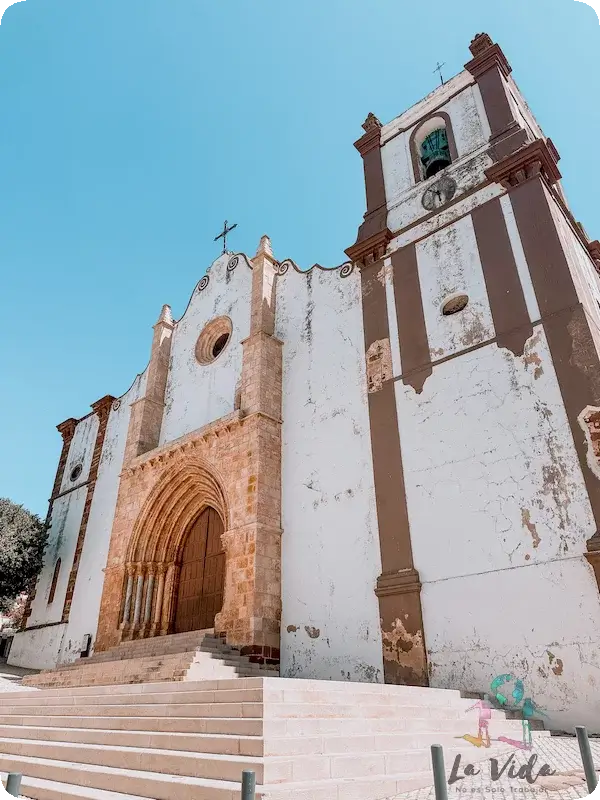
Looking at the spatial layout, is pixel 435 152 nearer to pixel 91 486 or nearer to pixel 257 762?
pixel 257 762

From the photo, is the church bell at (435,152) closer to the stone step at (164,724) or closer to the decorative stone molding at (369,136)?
the decorative stone molding at (369,136)

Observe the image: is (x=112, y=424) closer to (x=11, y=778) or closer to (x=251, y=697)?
(x=251, y=697)

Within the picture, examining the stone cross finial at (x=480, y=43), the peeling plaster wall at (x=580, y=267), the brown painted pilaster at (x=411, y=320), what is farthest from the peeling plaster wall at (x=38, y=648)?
the stone cross finial at (x=480, y=43)

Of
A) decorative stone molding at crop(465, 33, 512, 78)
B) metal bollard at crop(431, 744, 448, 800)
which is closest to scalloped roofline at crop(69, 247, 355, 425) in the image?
decorative stone molding at crop(465, 33, 512, 78)

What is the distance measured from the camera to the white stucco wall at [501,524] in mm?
6988

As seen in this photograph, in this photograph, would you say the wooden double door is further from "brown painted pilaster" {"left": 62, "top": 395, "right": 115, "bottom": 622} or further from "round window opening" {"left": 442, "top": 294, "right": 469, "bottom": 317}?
"round window opening" {"left": 442, "top": 294, "right": 469, "bottom": 317}

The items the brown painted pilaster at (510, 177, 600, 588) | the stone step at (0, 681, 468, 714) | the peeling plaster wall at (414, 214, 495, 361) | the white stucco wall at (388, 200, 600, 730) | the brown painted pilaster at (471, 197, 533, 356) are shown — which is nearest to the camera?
the stone step at (0, 681, 468, 714)

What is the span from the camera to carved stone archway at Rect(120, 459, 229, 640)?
1228 centimetres

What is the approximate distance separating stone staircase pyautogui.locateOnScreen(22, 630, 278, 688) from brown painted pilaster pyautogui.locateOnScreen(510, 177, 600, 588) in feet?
18.6

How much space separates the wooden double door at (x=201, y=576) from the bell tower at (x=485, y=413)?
443 centimetres

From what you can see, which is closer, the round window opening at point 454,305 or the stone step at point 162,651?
the stone step at point 162,651

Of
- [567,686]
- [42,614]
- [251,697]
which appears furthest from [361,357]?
[42,614]

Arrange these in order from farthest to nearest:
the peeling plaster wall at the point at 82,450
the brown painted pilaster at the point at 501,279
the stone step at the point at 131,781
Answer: the peeling plaster wall at the point at 82,450
the brown painted pilaster at the point at 501,279
the stone step at the point at 131,781

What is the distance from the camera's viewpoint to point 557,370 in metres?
8.27
